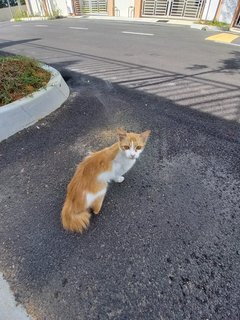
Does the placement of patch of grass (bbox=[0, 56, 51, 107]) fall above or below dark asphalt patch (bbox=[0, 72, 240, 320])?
above

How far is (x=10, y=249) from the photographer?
2.16m

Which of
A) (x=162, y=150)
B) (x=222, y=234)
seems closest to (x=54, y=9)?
(x=162, y=150)

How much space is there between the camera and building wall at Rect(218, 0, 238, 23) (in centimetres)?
1228

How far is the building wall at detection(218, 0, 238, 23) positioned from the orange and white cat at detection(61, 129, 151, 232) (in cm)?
1460

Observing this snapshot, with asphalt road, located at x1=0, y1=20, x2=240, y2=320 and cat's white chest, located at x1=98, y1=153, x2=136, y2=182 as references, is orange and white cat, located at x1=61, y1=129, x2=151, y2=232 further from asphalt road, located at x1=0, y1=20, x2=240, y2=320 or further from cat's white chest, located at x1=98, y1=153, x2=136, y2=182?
asphalt road, located at x1=0, y1=20, x2=240, y2=320

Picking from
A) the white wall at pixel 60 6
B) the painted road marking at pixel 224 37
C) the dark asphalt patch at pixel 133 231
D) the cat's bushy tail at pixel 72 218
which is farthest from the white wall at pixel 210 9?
the cat's bushy tail at pixel 72 218

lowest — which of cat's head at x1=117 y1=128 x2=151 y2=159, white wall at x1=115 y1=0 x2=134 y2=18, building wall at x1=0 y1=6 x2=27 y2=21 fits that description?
building wall at x1=0 y1=6 x2=27 y2=21

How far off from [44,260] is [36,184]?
1.11 m

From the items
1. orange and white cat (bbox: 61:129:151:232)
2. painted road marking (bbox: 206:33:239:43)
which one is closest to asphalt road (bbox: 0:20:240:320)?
orange and white cat (bbox: 61:129:151:232)

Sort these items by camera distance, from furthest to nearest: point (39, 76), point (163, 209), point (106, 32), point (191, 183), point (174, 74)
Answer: point (106, 32)
point (174, 74)
point (39, 76)
point (191, 183)
point (163, 209)

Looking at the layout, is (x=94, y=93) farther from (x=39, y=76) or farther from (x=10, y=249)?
(x=10, y=249)

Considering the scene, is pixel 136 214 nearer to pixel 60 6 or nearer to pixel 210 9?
pixel 210 9

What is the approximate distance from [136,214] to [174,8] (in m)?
18.9

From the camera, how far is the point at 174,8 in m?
16.1
